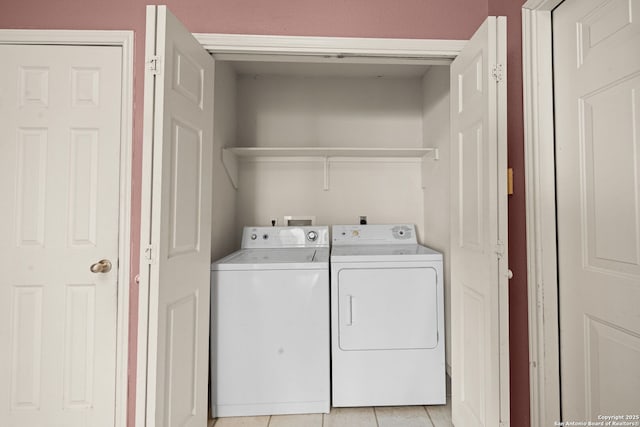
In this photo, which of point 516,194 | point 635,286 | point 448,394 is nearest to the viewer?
point 635,286

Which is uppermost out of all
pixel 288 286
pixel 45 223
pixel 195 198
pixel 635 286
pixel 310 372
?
pixel 195 198

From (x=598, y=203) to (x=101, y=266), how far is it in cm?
207

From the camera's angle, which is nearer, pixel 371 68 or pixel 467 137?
pixel 467 137

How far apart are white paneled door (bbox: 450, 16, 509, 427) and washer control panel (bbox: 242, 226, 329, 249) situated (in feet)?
3.74

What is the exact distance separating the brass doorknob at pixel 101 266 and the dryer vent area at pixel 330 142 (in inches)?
44.7

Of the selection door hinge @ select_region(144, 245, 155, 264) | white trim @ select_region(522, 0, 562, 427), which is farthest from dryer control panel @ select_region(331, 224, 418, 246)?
door hinge @ select_region(144, 245, 155, 264)

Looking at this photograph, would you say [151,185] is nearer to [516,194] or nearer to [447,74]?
[516,194]

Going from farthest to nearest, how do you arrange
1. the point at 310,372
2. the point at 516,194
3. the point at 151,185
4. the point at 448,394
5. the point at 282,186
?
1. the point at 282,186
2. the point at 448,394
3. the point at 310,372
4. the point at 516,194
5. the point at 151,185

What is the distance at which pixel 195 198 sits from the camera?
1.44 metres

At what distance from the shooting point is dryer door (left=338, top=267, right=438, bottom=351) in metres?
1.84

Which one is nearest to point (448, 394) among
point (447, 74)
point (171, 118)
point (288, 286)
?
point (288, 286)

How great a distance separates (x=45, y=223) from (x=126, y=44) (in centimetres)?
96

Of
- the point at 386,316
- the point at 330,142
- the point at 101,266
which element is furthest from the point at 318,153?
the point at 101,266

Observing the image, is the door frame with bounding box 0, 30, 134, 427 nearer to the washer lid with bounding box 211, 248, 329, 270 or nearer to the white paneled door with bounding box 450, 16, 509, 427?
the washer lid with bounding box 211, 248, 329, 270
